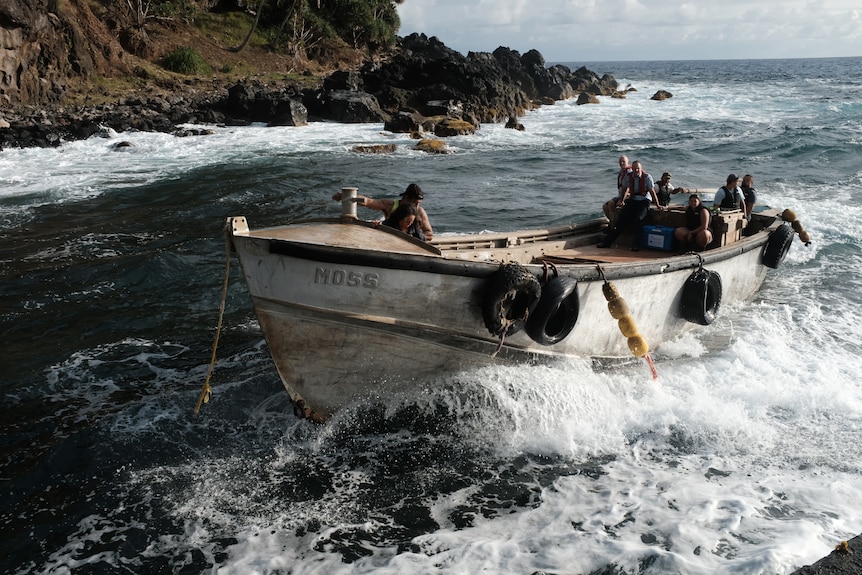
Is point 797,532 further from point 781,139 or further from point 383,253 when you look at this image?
point 781,139

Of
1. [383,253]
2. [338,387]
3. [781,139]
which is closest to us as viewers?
[383,253]

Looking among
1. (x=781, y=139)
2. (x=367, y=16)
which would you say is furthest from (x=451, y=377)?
(x=367, y=16)

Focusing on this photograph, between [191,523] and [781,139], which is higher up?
[781,139]

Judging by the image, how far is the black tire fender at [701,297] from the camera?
878 cm

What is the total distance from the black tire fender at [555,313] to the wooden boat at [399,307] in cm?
1

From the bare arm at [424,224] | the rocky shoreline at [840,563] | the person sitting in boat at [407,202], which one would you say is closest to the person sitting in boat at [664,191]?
the bare arm at [424,224]

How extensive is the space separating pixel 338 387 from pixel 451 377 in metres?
1.14

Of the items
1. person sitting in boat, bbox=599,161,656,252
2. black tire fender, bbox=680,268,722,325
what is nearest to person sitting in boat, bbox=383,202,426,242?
black tire fender, bbox=680,268,722,325

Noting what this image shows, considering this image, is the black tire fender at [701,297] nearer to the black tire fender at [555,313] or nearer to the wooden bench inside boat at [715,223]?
the wooden bench inside boat at [715,223]

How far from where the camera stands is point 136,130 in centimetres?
3003

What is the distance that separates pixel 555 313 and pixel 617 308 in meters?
Result: 0.70

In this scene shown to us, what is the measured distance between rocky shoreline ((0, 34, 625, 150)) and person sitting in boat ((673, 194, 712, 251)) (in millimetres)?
22790

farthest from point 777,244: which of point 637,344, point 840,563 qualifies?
point 840,563

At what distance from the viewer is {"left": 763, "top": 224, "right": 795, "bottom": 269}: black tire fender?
1094 centimetres
